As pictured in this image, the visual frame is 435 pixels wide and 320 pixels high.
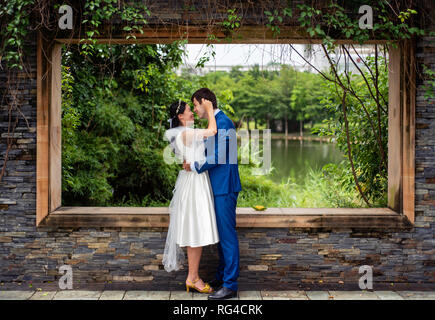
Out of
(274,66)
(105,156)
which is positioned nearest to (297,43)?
(274,66)

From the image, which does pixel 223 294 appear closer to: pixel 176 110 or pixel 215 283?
pixel 215 283

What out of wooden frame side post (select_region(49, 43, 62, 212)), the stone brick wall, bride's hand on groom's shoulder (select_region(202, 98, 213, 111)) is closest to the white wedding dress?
bride's hand on groom's shoulder (select_region(202, 98, 213, 111))

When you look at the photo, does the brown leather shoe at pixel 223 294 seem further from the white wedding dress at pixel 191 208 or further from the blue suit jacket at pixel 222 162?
the blue suit jacket at pixel 222 162

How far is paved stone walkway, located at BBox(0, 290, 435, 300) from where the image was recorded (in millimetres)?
4039

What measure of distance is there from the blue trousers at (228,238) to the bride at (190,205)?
5 centimetres

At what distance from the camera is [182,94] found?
25.7 ft

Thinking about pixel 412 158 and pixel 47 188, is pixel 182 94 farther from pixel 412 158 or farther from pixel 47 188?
pixel 412 158

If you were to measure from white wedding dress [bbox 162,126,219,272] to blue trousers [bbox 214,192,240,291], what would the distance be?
54 millimetres

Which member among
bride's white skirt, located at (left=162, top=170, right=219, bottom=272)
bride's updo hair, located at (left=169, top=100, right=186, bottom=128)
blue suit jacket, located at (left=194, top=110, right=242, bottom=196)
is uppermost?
bride's updo hair, located at (left=169, top=100, right=186, bottom=128)

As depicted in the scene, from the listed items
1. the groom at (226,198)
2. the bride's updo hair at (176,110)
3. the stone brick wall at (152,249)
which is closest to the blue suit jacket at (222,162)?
the groom at (226,198)

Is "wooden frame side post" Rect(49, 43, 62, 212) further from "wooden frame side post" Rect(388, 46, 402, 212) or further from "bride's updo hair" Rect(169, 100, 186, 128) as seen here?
"wooden frame side post" Rect(388, 46, 402, 212)

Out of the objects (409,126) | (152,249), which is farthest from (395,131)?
(152,249)

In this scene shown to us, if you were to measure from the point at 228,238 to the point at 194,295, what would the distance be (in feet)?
2.09

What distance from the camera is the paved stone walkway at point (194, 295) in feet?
13.3
